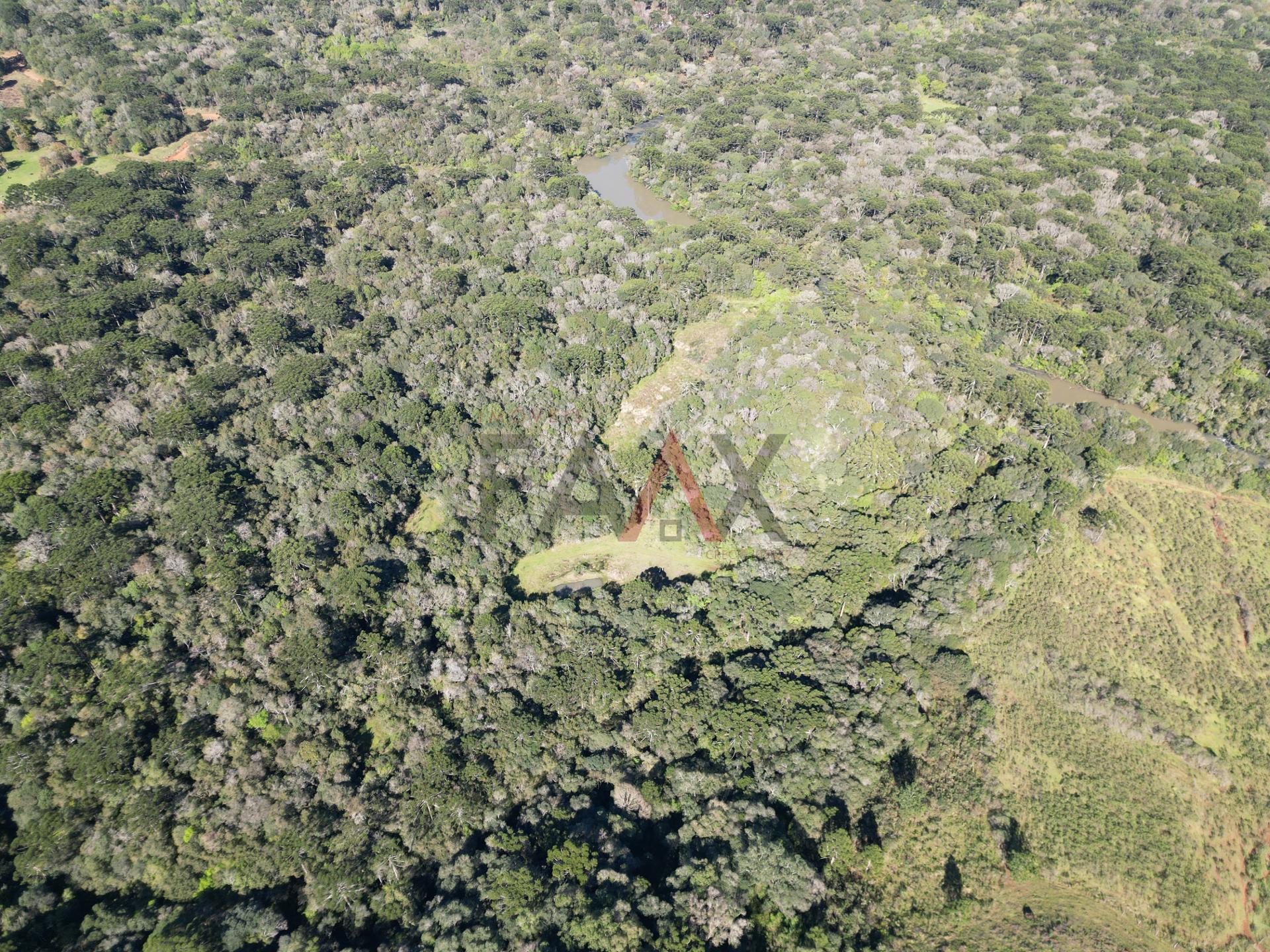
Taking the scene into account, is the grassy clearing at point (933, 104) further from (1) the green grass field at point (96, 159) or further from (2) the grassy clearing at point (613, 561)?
(1) the green grass field at point (96, 159)

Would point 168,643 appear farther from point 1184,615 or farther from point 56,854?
point 1184,615

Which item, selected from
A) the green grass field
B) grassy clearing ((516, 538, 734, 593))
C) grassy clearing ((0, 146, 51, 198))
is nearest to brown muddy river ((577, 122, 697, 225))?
grassy clearing ((516, 538, 734, 593))

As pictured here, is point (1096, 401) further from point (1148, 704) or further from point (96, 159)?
point (96, 159)

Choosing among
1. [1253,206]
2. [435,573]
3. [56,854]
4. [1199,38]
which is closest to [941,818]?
[435,573]

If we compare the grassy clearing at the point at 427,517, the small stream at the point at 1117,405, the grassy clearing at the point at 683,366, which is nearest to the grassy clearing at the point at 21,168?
the grassy clearing at the point at 427,517

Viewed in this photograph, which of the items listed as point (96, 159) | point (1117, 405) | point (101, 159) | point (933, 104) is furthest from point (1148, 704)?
point (96, 159)
